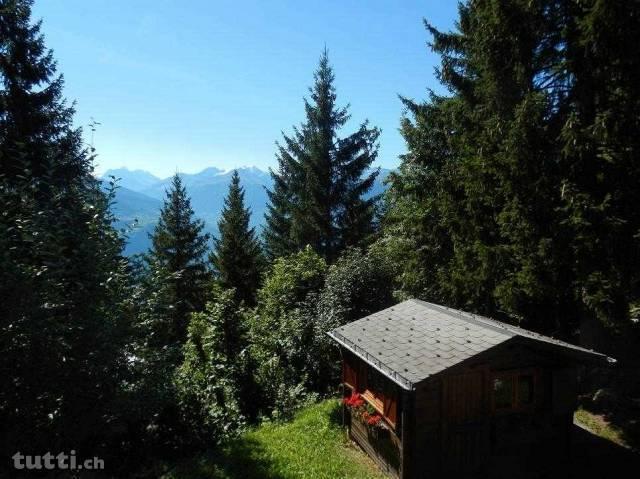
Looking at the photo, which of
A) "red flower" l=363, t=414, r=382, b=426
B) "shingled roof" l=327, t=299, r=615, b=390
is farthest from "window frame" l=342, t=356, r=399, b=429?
"shingled roof" l=327, t=299, r=615, b=390

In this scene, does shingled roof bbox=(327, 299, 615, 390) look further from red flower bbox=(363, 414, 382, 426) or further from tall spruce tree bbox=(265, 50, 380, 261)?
tall spruce tree bbox=(265, 50, 380, 261)

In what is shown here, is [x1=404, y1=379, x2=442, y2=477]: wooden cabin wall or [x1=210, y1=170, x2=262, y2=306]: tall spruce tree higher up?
[x1=210, y1=170, x2=262, y2=306]: tall spruce tree

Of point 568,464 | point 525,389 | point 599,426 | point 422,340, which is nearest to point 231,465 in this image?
point 422,340

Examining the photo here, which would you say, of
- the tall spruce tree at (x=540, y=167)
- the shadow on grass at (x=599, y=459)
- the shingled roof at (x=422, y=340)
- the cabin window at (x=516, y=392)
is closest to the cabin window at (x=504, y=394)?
the cabin window at (x=516, y=392)

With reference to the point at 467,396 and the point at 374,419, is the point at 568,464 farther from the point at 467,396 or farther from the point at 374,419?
the point at 374,419

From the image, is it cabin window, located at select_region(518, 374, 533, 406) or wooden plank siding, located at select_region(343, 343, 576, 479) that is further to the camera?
cabin window, located at select_region(518, 374, 533, 406)

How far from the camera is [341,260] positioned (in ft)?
67.4

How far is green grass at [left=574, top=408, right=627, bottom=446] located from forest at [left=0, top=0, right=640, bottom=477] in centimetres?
203

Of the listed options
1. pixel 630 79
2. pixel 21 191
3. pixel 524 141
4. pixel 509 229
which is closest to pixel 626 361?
pixel 509 229

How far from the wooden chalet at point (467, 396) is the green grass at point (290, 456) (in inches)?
34.4

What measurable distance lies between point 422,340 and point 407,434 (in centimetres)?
218

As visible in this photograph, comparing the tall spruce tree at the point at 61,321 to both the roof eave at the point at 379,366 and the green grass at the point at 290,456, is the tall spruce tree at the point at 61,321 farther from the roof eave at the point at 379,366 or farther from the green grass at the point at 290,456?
the roof eave at the point at 379,366

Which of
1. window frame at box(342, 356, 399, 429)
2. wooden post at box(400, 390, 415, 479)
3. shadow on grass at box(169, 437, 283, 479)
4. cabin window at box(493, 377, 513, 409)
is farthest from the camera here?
shadow on grass at box(169, 437, 283, 479)

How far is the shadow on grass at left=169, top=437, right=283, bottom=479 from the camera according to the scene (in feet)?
33.7
